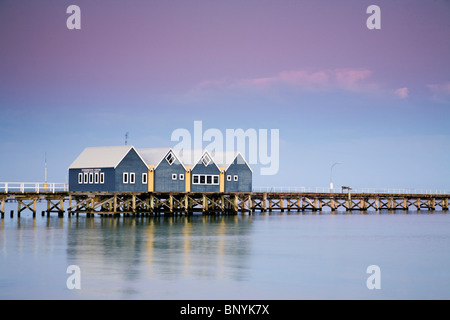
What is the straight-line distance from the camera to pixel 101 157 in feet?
212

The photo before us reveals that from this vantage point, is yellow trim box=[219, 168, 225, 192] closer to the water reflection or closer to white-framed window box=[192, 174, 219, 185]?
white-framed window box=[192, 174, 219, 185]

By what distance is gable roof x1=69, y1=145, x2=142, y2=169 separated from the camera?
207 ft

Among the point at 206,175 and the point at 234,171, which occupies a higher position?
the point at 234,171

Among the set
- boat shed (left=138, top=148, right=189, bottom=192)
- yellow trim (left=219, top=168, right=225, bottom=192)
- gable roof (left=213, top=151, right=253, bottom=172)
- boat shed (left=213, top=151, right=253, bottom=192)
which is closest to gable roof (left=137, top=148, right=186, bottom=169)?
boat shed (left=138, top=148, right=189, bottom=192)

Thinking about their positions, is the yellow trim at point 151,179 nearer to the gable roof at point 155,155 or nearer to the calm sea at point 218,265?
the gable roof at point 155,155

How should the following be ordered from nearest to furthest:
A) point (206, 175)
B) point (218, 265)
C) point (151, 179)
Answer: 1. point (218, 265)
2. point (151, 179)
3. point (206, 175)

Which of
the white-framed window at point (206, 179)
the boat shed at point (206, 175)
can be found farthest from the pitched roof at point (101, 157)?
the white-framed window at point (206, 179)

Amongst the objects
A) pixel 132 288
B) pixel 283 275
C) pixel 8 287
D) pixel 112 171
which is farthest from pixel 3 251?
pixel 112 171

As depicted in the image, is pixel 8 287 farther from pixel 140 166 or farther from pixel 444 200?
pixel 444 200

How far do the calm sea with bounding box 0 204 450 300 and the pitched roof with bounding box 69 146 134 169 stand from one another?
1774 centimetres

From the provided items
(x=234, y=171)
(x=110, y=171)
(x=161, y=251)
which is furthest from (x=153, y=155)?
(x=161, y=251)

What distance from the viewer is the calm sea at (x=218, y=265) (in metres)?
21.7

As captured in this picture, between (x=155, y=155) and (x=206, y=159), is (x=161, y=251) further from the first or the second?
(x=206, y=159)

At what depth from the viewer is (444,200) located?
100688 millimetres
